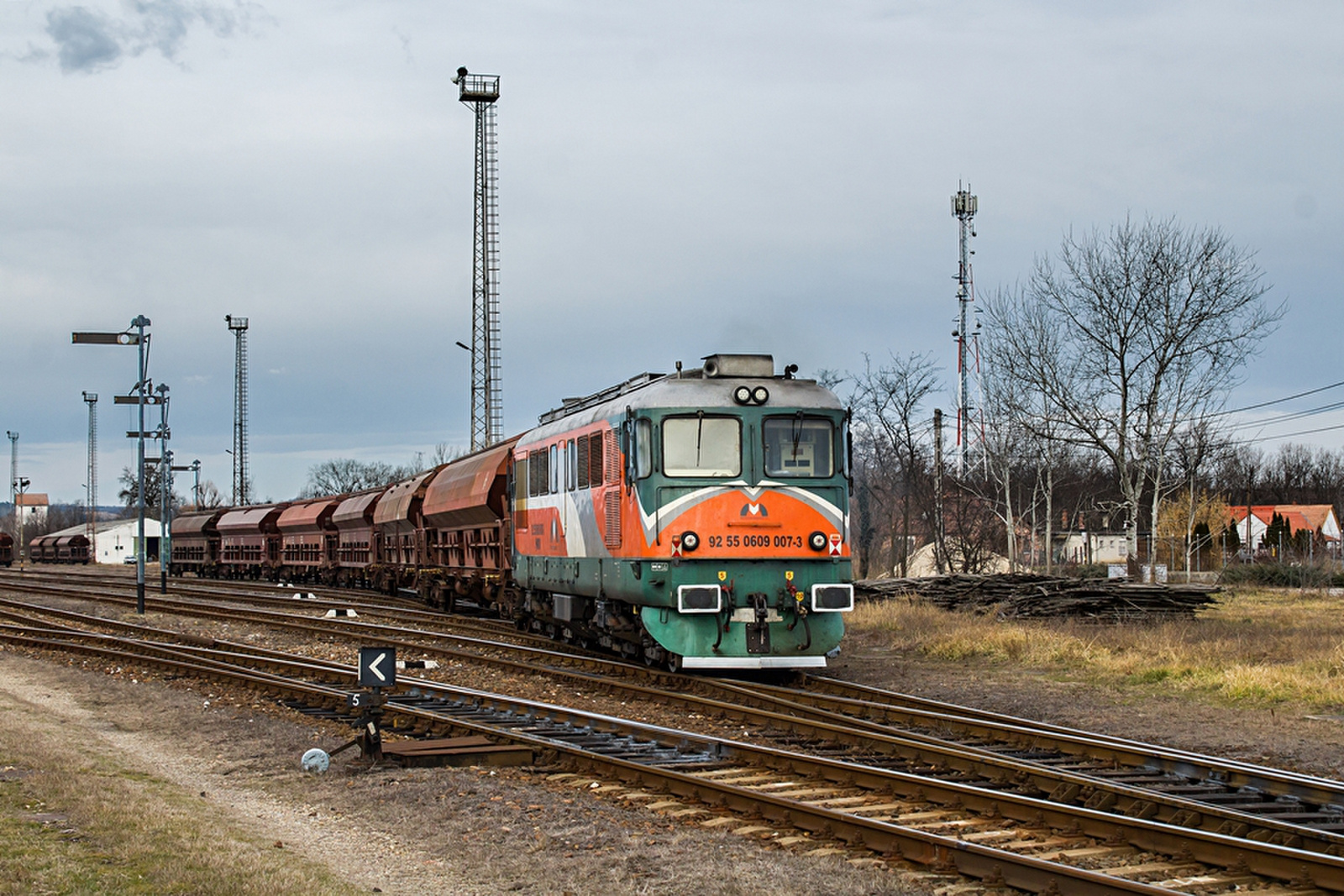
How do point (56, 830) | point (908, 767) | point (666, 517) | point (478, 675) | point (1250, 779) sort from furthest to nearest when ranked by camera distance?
1. point (478, 675)
2. point (666, 517)
3. point (908, 767)
4. point (1250, 779)
5. point (56, 830)

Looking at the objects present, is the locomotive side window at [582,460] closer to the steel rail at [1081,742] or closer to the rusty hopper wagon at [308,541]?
the steel rail at [1081,742]

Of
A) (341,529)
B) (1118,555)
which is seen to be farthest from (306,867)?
(1118,555)

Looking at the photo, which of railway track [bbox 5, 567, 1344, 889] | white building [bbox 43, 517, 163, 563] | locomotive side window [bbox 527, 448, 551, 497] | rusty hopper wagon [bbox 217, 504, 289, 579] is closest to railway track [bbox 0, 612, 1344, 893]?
railway track [bbox 5, 567, 1344, 889]

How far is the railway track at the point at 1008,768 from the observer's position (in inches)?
325

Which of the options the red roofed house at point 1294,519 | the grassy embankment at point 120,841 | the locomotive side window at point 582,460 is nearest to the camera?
the grassy embankment at point 120,841

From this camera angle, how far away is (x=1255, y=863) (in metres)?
7.30

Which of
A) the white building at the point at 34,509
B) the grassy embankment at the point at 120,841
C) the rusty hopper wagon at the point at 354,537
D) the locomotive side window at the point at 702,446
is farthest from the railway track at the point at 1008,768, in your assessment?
the white building at the point at 34,509

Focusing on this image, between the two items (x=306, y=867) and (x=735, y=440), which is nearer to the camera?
(x=306, y=867)

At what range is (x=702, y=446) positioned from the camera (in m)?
15.9

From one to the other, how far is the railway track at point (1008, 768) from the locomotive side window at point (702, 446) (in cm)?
262

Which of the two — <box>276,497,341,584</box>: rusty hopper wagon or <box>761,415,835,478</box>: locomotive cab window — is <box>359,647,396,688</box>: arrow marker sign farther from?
Result: <box>276,497,341,584</box>: rusty hopper wagon

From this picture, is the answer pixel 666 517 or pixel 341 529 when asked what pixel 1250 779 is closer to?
pixel 666 517

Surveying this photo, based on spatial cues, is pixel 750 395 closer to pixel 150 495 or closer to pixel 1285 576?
pixel 1285 576

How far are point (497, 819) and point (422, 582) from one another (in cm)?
2551
